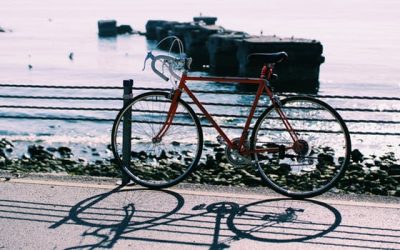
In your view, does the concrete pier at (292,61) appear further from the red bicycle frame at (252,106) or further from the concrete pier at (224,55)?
the red bicycle frame at (252,106)

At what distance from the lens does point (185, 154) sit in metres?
18.6

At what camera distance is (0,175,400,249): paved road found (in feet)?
16.4

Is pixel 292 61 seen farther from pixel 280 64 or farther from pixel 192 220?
pixel 192 220

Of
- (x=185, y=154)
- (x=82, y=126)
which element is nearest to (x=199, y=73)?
(x=82, y=126)

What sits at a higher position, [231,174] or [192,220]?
[192,220]

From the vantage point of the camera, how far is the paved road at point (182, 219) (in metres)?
5.00

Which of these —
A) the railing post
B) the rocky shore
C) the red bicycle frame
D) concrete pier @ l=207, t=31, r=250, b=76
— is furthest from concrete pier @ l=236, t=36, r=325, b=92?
the red bicycle frame

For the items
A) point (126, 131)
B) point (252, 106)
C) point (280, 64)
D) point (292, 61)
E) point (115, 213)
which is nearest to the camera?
point (115, 213)

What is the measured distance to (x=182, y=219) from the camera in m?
5.53

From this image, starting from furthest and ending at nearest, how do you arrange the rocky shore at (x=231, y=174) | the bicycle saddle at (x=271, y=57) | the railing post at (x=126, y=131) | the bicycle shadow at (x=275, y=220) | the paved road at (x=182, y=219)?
1. the rocky shore at (x=231, y=174)
2. the railing post at (x=126, y=131)
3. the bicycle saddle at (x=271, y=57)
4. the bicycle shadow at (x=275, y=220)
5. the paved road at (x=182, y=219)

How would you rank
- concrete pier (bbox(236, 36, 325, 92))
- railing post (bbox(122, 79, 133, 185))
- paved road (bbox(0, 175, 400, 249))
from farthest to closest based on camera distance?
1. concrete pier (bbox(236, 36, 325, 92))
2. railing post (bbox(122, 79, 133, 185))
3. paved road (bbox(0, 175, 400, 249))

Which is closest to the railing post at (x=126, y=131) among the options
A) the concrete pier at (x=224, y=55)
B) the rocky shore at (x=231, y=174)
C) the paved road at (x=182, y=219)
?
the paved road at (x=182, y=219)

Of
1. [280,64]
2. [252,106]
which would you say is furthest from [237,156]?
[280,64]

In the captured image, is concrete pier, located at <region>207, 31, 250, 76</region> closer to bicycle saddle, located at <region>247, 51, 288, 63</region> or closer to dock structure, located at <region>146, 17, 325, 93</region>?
dock structure, located at <region>146, 17, 325, 93</region>
